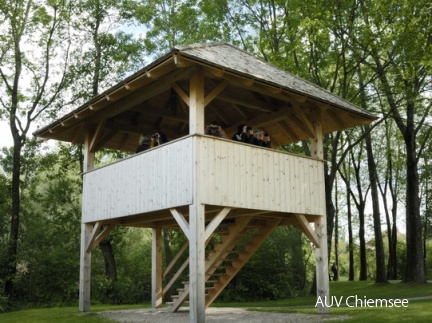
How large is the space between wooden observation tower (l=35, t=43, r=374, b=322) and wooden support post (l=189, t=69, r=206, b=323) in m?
0.02

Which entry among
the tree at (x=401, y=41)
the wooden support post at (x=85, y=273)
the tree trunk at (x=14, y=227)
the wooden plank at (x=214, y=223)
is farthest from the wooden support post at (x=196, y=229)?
the tree trunk at (x=14, y=227)

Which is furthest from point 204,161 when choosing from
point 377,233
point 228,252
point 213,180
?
point 377,233

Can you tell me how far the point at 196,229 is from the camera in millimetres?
10266

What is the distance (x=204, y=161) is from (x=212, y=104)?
5815 millimetres

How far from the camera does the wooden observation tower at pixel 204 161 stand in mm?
10664

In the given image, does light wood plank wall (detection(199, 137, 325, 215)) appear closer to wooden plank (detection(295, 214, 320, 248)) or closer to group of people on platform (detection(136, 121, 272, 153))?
wooden plank (detection(295, 214, 320, 248))

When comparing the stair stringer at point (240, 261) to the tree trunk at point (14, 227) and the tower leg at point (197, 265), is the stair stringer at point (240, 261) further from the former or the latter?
the tree trunk at point (14, 227)

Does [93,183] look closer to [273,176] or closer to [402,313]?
[273,176]

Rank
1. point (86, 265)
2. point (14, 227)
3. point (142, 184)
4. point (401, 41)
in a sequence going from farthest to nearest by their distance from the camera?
1. point (14, 227)
2. point (401, 41)
3. point (86, 265)
4. point (142, 184)

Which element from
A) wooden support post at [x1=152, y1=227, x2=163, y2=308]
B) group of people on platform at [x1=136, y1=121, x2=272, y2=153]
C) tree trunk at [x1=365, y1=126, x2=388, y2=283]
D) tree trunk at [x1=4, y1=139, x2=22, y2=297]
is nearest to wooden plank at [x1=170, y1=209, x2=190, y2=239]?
group of people on platform at [x1=136, y1=121, x2=272, y2=153]

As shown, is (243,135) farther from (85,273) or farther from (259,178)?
(85,273)

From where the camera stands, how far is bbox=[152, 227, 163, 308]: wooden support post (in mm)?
16625

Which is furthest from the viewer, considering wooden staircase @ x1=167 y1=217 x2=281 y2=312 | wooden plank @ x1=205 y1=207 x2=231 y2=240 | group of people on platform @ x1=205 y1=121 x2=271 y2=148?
wooden staircase @ x1=167 y1=217 x2=281 y2=312

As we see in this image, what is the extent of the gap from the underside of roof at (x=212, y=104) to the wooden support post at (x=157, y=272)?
3257mm
